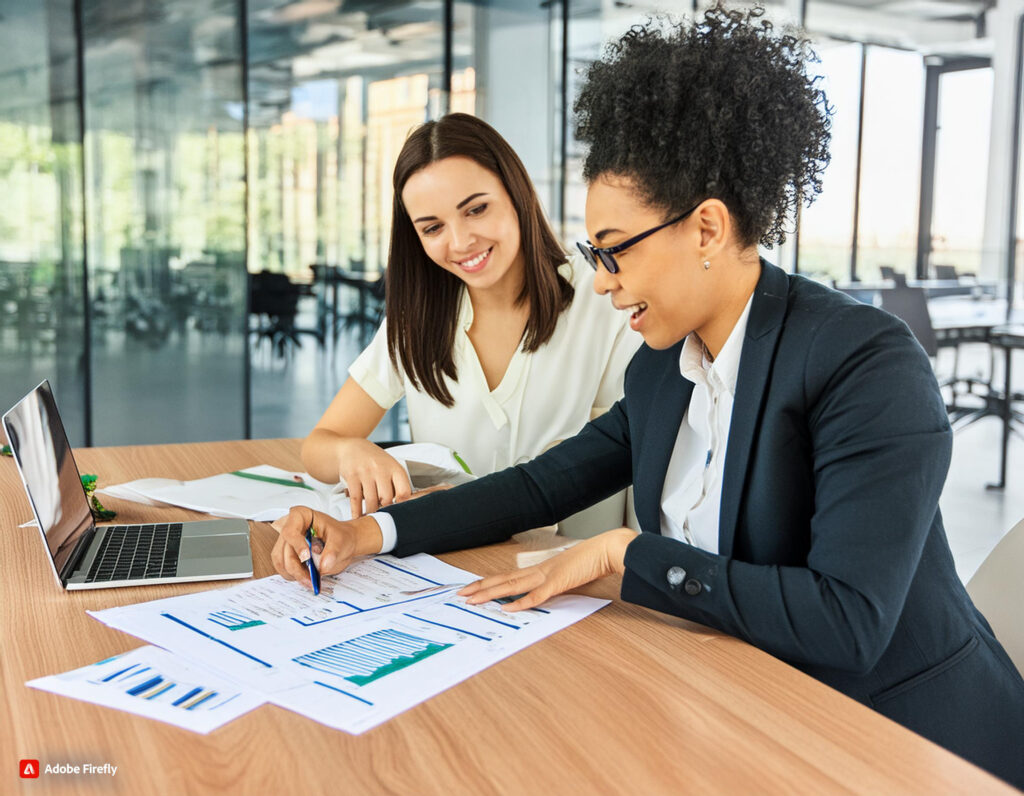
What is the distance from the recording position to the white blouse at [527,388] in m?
2.15

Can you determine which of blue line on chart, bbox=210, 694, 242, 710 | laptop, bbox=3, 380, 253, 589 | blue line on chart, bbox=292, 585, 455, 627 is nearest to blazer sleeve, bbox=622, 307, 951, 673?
blue line on chart, bbox=292, 585, 455, 627

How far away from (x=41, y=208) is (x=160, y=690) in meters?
4.46

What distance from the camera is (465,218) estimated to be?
2059 millimetres

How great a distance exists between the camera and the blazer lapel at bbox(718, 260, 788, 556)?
1242mm

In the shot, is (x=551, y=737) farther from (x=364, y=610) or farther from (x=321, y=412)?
(x=321, y=412)

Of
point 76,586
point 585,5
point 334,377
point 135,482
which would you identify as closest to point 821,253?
point 585,5

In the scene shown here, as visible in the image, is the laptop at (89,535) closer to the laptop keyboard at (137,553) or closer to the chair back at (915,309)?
the laptop keyboard at (137,553)

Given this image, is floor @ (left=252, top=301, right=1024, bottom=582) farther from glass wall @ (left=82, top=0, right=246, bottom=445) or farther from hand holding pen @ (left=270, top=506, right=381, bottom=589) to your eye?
hand holding pen @ (left=270, top=506, right=381, bottom=589)

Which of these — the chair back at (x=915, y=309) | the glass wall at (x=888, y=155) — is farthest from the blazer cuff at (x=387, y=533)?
the glass wall at (x=888, y=155)

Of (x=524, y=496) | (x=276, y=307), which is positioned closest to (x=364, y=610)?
(x=524, y=496)

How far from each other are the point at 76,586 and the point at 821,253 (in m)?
6.76

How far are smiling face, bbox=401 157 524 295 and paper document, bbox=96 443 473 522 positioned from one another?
422mm

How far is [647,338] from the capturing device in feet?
4.46

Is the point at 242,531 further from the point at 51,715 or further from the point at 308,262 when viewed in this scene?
the point at 308,262
